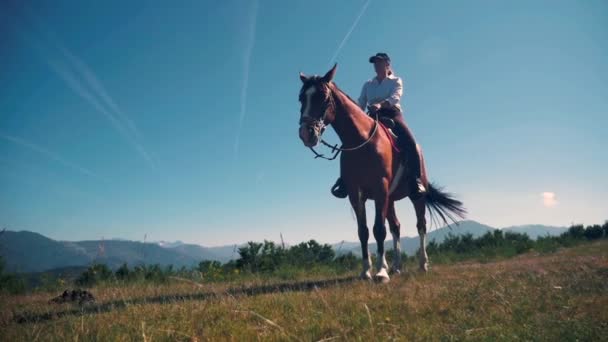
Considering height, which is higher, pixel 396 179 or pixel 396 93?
pixel 396 93

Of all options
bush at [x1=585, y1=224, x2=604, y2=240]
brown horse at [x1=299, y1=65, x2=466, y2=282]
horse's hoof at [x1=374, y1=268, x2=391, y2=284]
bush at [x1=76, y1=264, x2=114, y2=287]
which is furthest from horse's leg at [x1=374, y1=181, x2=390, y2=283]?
bush at [x1=585, y1=224, x2=604, y2=240]

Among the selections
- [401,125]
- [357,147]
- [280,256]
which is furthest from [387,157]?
[280,256]

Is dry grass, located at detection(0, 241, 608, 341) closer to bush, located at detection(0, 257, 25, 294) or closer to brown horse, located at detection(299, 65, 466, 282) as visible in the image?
brown horse, located at detection(299, 65, 466, 282)

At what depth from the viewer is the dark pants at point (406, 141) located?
7.89 metres

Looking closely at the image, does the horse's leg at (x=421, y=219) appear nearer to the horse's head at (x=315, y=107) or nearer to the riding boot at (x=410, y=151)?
the riding boot at (x=410, y=151)

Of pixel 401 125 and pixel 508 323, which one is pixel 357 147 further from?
pixel 508 323

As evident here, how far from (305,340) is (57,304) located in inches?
201

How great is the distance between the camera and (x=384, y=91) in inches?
326

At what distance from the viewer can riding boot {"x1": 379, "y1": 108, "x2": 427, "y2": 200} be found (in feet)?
25.8

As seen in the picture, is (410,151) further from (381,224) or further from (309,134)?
(309,134)

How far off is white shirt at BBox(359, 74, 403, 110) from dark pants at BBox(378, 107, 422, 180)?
0.29 m

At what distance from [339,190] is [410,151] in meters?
2.18

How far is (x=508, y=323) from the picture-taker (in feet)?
8.98

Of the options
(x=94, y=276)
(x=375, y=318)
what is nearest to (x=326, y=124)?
(x=375, y=318)
